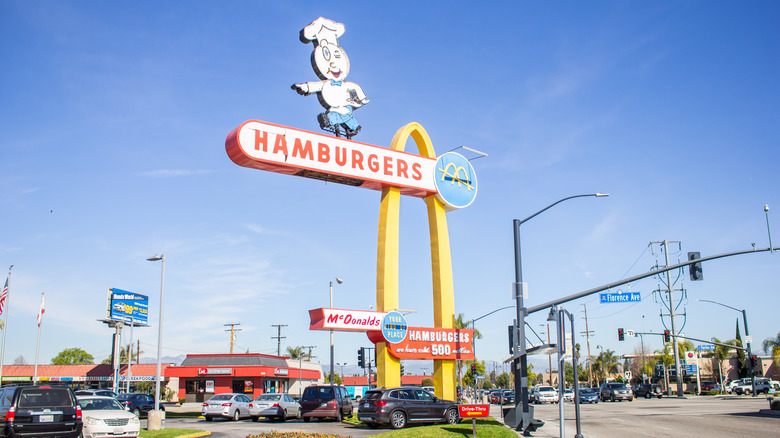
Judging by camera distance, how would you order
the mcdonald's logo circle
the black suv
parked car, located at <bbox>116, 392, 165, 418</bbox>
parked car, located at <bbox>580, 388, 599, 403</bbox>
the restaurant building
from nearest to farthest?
the black suv < the mcdonald's logo circle < parked car, located at <bbox>116, 392, 165, 418</bbox> < parked car, located at <bbox>580, 388, 599, 403</bbox> < the restaurant building

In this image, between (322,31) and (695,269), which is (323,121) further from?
(695,269)

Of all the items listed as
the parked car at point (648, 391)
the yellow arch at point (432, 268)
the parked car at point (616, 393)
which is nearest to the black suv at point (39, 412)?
the yellow arch at point (432, 268)

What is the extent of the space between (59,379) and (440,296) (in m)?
61.5

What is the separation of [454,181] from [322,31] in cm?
1067

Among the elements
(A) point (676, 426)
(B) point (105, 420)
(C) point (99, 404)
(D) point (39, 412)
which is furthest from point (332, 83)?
(A) point (676, 426)

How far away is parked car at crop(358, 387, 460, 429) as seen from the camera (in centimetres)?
2483

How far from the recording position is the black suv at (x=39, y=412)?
1516cm

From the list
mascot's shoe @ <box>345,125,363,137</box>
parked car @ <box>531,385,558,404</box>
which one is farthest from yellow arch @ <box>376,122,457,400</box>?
parked car @ <box>531,385,558,404</box>

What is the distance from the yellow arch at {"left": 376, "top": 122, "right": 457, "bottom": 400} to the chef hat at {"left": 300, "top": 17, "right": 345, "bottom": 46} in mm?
5985

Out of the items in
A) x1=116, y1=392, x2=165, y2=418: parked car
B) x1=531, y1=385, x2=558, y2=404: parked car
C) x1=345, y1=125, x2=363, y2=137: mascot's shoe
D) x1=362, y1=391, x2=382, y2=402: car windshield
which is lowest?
x1=531, y1=385, x2=558, y2=404: parked car

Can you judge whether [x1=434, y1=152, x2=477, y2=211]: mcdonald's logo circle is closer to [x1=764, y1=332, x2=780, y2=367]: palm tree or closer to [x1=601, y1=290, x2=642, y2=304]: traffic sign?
[x1=601, y1=290, x2=642, y2=304]: traffic sign

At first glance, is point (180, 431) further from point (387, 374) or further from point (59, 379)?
point (59, 379)

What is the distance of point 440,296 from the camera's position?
106 feet

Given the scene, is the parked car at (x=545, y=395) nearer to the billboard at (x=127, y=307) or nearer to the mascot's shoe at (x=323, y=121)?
the mascot's shoe at (x=323, y=121)
